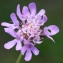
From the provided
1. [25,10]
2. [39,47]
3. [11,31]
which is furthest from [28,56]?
[39,47]

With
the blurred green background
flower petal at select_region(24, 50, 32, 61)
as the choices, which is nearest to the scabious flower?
flower petal at select_region(24, 50, 32, 61)

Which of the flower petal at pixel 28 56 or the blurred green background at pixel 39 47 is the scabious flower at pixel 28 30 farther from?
the blurred green background at pixel 39 47

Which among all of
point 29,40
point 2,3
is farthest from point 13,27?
point 2,3

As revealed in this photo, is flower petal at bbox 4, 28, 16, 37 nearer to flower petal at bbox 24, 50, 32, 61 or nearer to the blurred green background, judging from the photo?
flower petal at bbox 24, 50, 32, 61

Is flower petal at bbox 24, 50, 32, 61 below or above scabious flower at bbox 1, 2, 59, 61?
below

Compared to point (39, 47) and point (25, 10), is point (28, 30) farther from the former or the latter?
point (39, 47)

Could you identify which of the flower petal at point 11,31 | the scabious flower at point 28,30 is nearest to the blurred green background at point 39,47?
the scabious flower at point 28,30

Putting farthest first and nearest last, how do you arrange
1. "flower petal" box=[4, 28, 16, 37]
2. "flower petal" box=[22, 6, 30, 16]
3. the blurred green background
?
the blurred green background, "flower petal" box=[22, 6, 30, 16], "flower petal" box=[4, 28, 16, 37]

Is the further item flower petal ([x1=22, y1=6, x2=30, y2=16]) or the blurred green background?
the blurred green background
